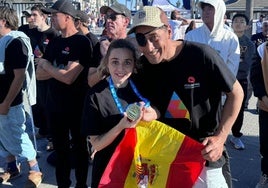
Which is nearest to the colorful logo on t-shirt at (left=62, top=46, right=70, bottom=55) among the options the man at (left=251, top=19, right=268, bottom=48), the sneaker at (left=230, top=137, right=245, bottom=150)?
the sneaker at (left=230, top=137, right=245, bottom=150)

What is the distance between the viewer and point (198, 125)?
244 cm

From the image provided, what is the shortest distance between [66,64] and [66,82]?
173 mm

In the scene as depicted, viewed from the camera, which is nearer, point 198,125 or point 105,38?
point 198,125

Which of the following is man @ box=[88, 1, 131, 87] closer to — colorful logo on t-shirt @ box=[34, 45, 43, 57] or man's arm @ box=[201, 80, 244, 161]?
man's arm @ box=[201, 80, 244, 161]

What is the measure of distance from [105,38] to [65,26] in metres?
0.42

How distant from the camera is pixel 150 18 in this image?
7.50 feet

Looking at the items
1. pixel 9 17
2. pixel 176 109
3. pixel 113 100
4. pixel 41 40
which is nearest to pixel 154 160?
pixel 176 109

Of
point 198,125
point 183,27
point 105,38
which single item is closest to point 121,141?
point 198,125

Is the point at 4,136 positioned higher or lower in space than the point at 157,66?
lower

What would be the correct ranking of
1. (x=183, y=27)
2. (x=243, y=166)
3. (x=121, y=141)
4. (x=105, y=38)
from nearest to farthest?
(x=121, y=141)
(x=105, y=38)
(x=243, y=166)
(x=183, y=27)

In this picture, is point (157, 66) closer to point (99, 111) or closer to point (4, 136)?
point (99, 111)

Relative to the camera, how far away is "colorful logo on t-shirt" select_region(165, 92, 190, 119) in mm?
2379

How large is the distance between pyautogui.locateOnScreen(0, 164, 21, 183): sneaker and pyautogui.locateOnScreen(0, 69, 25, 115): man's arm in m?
0.79

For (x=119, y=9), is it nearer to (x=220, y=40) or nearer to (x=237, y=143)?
(x=220, y=40)
